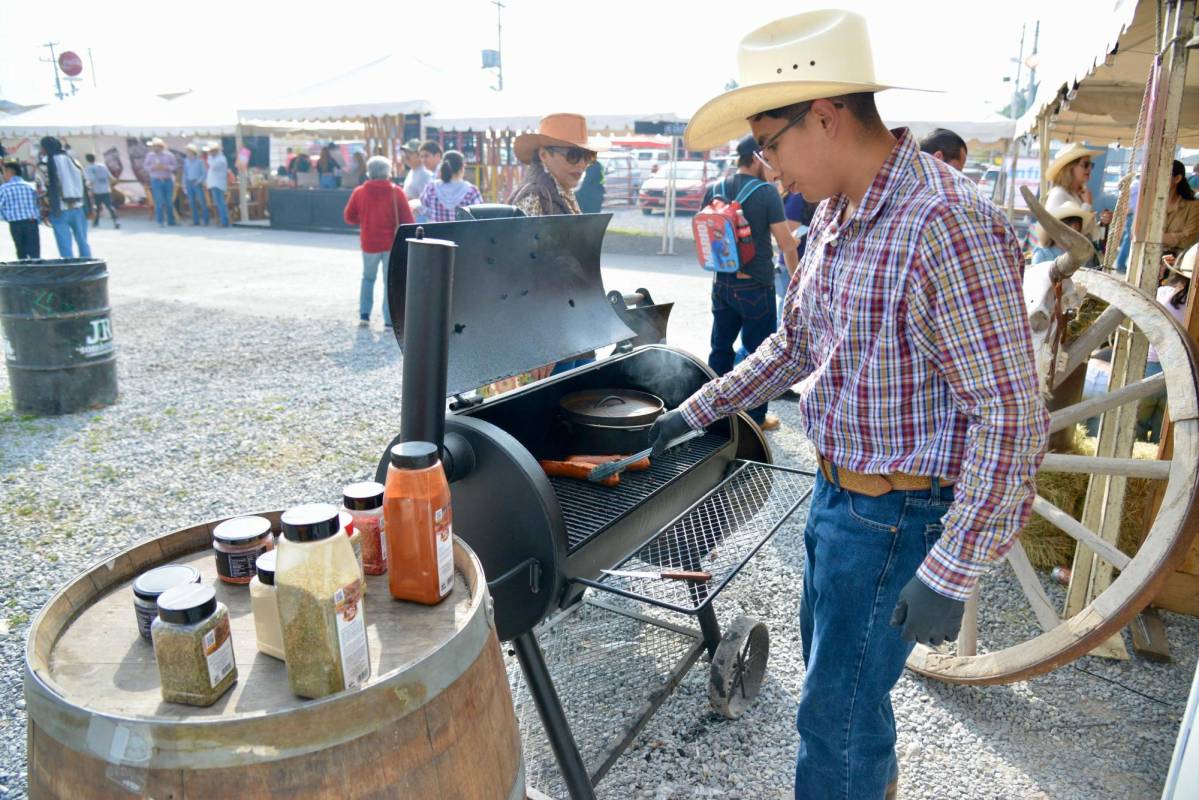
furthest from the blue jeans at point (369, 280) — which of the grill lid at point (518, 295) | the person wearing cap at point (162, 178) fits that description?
the person wearing cap at point (162, 178)

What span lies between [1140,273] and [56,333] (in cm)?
655

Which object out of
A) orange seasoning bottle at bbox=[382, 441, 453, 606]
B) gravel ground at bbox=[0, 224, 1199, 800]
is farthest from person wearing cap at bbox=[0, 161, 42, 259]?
orange seasoning bottle at bbox=[382, 441, 453, 606]

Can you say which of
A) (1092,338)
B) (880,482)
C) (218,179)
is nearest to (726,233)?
(1092,338)

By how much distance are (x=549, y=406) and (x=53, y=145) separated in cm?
1046

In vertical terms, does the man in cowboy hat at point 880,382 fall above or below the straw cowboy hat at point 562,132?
below

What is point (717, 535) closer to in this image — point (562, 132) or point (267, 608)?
point (267, 608)

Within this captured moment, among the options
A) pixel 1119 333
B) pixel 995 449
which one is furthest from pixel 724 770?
pixel 1119 333

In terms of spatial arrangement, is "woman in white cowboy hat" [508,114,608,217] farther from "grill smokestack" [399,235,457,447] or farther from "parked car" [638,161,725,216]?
"parked car" [638,161,725,216]

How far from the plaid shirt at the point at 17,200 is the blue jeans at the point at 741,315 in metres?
9.14

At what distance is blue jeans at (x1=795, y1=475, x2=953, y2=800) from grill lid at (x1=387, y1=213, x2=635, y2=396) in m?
1.19

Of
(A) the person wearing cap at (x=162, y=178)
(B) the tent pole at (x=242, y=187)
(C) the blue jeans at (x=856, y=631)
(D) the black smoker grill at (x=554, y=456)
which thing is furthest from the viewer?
(B) the tent pole at (x=242, y=187)

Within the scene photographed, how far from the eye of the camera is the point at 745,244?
199 inches

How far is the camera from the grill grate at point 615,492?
2.36 m

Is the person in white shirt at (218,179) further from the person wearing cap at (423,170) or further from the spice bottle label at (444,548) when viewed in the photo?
the spice bottle label at (444,548)
